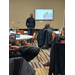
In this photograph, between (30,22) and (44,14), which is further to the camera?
(44,14)

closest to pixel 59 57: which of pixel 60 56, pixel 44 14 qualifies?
pixel 60 56

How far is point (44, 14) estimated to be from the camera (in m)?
7.95

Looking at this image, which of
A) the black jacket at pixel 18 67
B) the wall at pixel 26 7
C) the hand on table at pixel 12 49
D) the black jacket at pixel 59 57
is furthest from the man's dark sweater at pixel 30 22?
the black jacket at pixel 18 67

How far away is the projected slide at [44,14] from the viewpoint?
310 inches

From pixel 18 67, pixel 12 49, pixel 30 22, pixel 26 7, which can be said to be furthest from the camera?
pixel 26 7

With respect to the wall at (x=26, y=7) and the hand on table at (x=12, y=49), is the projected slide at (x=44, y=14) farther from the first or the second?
the hand on table at (x=12, y=49)

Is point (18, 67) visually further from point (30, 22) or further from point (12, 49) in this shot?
point (30, 22)

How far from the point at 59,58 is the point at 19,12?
6.87 m

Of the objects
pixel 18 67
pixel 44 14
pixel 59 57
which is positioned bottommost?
pixel 59 57

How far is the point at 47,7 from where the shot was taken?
26.0ft
